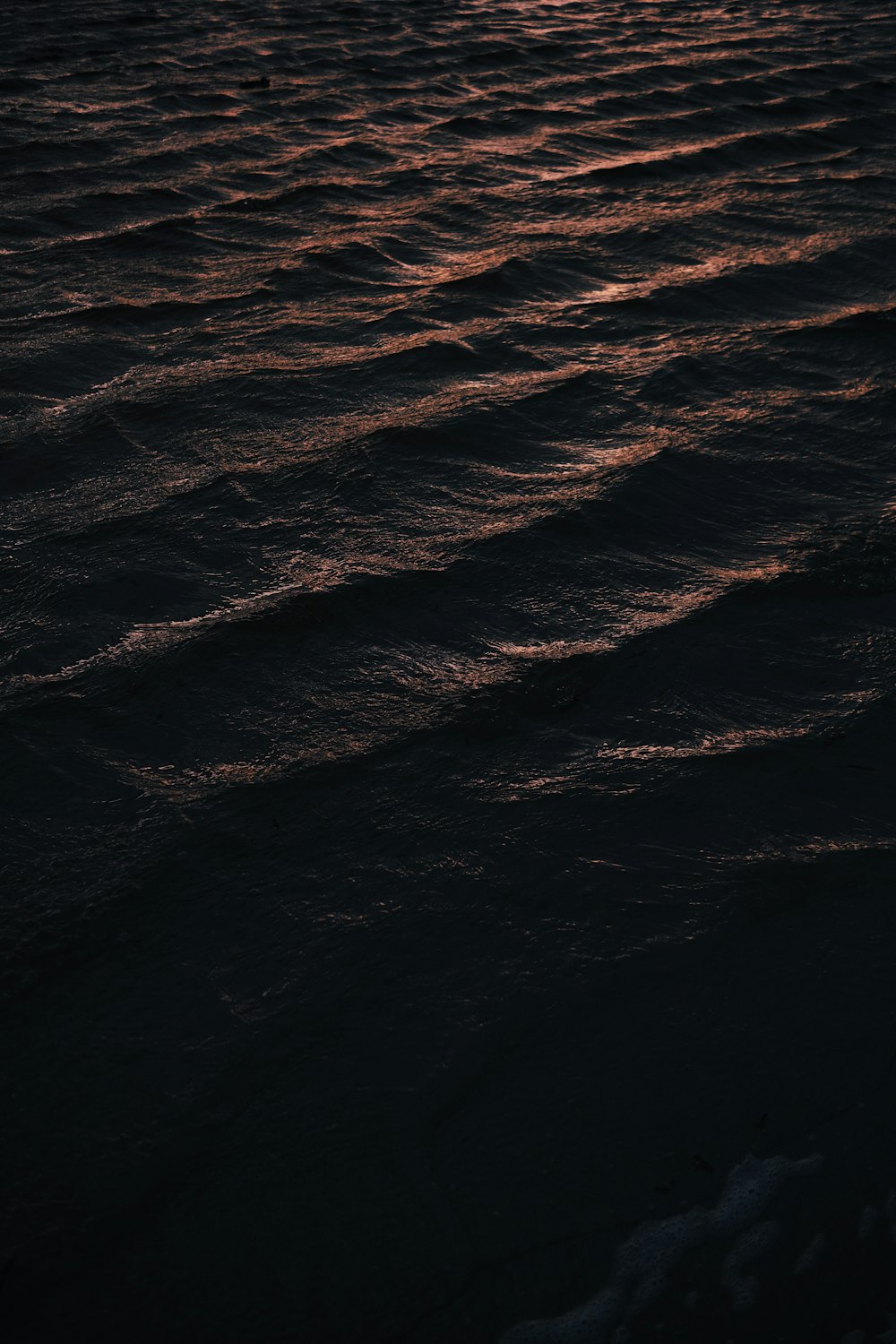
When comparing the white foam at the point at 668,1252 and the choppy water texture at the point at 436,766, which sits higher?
the choppy water texture at the point at 436,766

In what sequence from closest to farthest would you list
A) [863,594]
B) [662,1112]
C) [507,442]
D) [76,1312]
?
[76,1312] < [662,1112] < [863,594] < [507,442]

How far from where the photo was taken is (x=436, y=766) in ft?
7.43

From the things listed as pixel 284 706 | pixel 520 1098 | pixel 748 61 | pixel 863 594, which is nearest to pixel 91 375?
pixel 284 706

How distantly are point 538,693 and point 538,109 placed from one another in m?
5.20

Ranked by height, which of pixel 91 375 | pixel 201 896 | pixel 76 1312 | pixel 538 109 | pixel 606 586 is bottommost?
pixel 76 1312

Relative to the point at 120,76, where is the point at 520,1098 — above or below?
below

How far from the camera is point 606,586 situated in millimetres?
2762

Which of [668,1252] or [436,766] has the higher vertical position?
[436,766]

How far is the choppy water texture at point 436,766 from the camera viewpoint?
163cm

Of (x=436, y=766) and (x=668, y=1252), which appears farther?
(x=436, y=766)

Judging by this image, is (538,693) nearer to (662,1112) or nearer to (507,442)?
(662,1112)

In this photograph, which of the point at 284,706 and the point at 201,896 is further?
the point at 284,706

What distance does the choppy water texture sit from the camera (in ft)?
5.34

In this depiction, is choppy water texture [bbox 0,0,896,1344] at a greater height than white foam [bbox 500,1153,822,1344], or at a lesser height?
greater
